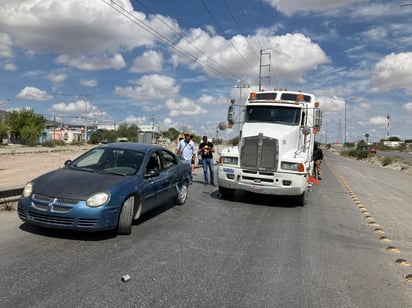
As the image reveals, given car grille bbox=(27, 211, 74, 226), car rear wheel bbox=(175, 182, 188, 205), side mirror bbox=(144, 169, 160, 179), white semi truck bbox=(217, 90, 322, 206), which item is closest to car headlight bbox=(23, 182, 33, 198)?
car grille bbox=(27, 211, 74, 226)

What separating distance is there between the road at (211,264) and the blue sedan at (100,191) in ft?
1.12

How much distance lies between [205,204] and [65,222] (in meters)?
4.49

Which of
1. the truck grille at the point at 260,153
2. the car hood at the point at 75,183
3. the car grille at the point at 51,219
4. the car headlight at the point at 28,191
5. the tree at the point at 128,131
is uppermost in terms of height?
the tree at the point at 128,131

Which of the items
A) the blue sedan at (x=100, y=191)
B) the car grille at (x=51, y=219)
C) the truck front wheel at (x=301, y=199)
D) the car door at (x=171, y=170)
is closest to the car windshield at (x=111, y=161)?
the blue sedan at (x=100, y=191)

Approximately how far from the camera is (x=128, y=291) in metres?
3.78

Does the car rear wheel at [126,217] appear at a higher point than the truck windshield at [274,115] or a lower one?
lower

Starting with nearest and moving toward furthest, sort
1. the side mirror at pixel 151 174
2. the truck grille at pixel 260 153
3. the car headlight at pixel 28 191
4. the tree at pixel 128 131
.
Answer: the car headlight at pixel 28 191
the side mirror at pixel 151 174
the truck grille at pixel 260 153
the tree at pixel 128 131

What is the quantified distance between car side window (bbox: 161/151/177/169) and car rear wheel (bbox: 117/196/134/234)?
6.69 ft

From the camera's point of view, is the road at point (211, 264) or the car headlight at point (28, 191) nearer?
the road at point (211, 264)

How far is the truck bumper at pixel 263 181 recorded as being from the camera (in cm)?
890

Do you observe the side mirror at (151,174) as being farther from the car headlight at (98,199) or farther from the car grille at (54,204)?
the car grille at (54,204)

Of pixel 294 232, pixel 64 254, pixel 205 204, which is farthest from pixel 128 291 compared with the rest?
pixel 205 204

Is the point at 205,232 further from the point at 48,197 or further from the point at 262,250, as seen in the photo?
the point at 48,197

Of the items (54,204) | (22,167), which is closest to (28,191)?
(54,204)
